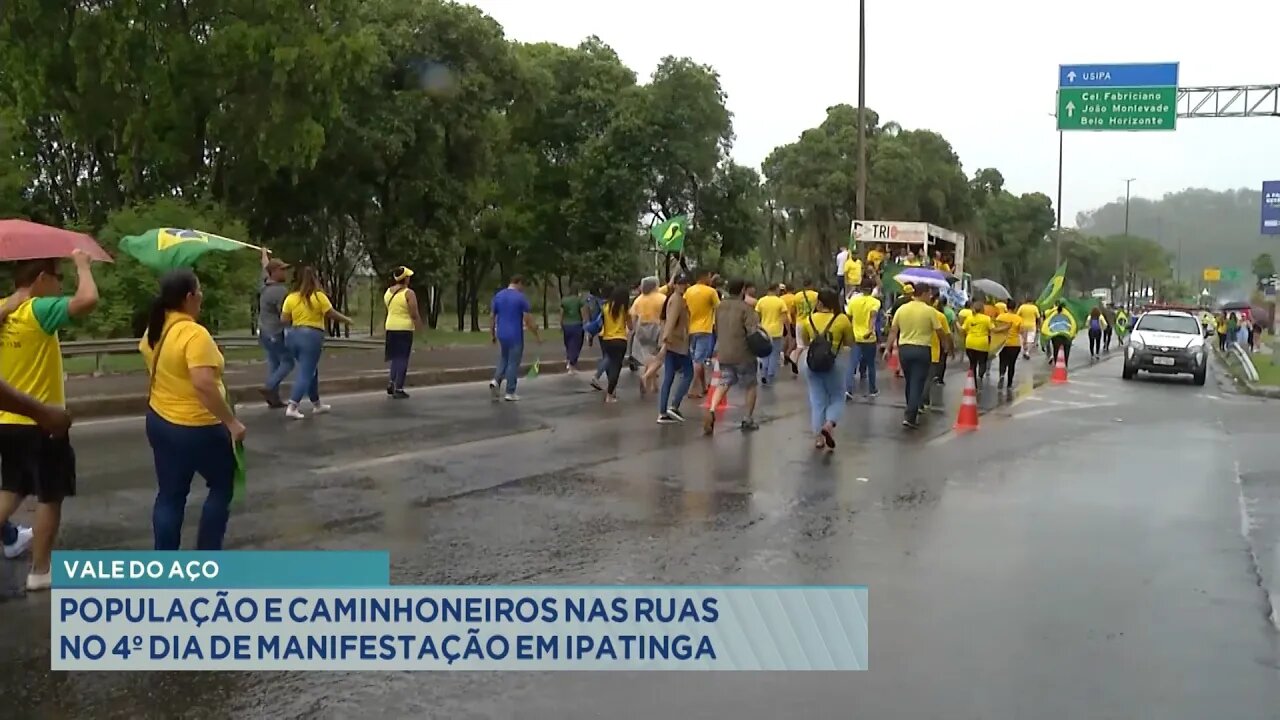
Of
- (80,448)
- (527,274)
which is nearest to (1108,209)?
(527,274)

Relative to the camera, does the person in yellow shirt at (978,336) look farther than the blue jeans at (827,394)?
Yes

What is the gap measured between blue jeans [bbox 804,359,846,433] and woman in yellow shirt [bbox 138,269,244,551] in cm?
686

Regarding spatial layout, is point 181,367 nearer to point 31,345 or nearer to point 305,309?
point 31,345

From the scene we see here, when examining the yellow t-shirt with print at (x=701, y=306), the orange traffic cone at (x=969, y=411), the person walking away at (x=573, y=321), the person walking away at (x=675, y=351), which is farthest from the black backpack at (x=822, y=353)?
the person walking away at (x=573, y=321)

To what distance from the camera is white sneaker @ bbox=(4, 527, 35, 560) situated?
6496 mm

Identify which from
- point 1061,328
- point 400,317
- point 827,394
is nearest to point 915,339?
point 827,394

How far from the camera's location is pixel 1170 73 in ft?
89.1

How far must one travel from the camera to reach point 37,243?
18.5ft

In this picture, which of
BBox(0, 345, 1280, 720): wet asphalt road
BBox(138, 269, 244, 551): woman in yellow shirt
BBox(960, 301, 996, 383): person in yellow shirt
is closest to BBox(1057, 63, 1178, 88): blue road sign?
BBox(960, 301, 996, 383): person in yellow shirt

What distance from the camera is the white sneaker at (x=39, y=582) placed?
5879 mm

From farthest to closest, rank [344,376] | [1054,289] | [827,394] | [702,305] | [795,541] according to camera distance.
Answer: [1054,289] < [344,376] < [702,305] < [827,394] < [795,541]

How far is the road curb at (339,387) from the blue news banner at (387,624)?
584cm

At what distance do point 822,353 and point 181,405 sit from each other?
23.1ft

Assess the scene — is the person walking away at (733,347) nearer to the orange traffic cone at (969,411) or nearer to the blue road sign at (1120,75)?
the orange traffic cone at (969,411)
